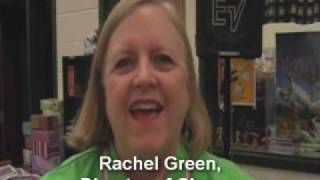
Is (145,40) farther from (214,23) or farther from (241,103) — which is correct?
(241,103)

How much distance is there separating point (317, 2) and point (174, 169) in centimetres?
140

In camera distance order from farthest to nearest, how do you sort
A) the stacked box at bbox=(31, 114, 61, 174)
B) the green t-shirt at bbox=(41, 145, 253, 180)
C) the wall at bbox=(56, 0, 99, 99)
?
the wall at bbox=(56, 0, 99, 99), the stacked box at bbox=(31, 114, 61, 174), the green t-shirt at bbox=(41, 145, 253, 180)

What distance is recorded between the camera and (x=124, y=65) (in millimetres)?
833

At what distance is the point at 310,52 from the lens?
96.5 inches

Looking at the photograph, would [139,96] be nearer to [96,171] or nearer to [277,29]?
[96,171]

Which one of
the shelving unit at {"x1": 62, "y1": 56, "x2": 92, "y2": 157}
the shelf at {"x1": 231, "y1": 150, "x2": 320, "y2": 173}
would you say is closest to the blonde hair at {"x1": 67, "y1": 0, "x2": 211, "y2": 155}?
the shelf at {"x1": 231, "y1": 150, "x2": 320, "y2": 173}

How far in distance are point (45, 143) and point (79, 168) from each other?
72.3 inches

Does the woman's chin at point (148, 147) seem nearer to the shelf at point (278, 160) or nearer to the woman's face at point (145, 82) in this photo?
the woman's face at point (145, 82)

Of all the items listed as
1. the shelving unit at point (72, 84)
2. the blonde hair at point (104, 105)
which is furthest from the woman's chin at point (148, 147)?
the shelving unit at point (72, 84)

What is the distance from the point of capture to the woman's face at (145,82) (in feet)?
2.70

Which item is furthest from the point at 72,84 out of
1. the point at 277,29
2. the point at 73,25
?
the point at 277,29

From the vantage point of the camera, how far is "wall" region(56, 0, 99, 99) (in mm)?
3184

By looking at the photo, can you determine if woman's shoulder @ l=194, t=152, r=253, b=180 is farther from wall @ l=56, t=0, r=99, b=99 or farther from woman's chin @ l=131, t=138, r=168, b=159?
wall @ l=56, t=0, r=99, b=99

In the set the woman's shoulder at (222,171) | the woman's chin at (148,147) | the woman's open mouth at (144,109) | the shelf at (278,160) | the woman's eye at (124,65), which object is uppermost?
the woman's eye at (124,65)
